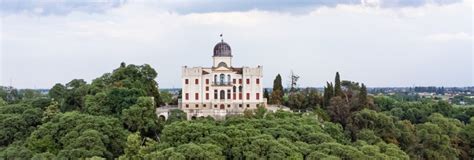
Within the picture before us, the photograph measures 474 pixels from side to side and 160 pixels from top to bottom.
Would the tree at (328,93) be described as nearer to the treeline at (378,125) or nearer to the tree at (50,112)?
the treeline at (378,125)

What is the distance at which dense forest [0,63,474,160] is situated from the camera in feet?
145

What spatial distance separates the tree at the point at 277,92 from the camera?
67562 mm

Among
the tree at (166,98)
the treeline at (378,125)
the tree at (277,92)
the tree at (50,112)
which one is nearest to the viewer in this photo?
the treeline at (378,125)

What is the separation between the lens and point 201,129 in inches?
1828

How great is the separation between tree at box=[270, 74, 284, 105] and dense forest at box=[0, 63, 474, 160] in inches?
4.7

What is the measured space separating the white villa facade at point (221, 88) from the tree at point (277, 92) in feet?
18.6

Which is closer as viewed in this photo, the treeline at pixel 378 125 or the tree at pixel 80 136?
the tree at pixel 80 136

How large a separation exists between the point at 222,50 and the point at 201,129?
58.8 ft

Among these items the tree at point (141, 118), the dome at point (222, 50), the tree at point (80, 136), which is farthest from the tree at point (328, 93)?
the tree at point (80, 136)

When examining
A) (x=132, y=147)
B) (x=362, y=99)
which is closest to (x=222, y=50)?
(x=362, y=99)

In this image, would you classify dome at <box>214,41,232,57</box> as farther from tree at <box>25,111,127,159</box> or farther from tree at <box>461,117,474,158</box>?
tree at <box>461,117,474,158</box>

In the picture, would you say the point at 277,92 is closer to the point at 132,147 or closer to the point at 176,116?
the point at 176,116

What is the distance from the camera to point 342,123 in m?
60.0

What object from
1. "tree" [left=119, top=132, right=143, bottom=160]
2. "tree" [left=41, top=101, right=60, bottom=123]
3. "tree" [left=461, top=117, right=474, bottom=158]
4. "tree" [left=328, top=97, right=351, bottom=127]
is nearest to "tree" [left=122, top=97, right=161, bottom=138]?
"tree" [left=119, top=132, right=143, bottom=160]
